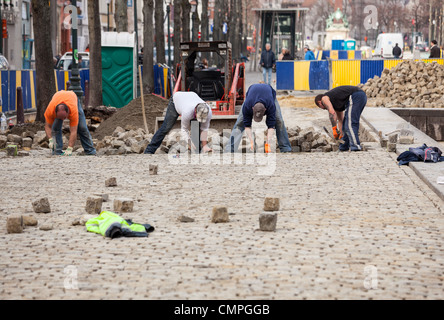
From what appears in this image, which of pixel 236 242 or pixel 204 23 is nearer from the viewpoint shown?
pixel 236 242

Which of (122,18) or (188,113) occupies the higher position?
(122,18)

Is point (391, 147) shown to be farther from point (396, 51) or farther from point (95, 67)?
point (396, 51)

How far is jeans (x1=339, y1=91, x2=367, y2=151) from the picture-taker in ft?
50.0

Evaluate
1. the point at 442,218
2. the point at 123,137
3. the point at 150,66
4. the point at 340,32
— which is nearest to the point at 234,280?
the point at 442,218

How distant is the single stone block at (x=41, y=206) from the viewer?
895 centimetres

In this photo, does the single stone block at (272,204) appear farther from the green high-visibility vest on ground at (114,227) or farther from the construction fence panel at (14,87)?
the construction fence panel at (14,87)

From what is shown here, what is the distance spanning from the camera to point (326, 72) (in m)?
35.0

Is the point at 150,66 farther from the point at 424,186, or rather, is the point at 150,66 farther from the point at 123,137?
the point at 424,186

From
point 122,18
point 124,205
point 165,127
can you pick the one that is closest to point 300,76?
point 122,18

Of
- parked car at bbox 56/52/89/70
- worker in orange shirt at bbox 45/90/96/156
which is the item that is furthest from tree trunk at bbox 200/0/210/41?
worker in orange shirt at bbox 45/90/96/156

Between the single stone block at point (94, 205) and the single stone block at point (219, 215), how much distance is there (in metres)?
1.27

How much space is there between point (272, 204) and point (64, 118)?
6528mm

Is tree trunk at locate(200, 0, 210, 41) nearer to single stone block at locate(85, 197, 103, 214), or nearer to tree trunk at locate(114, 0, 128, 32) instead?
tree trunk at locate(114, 0, 128, 32)
